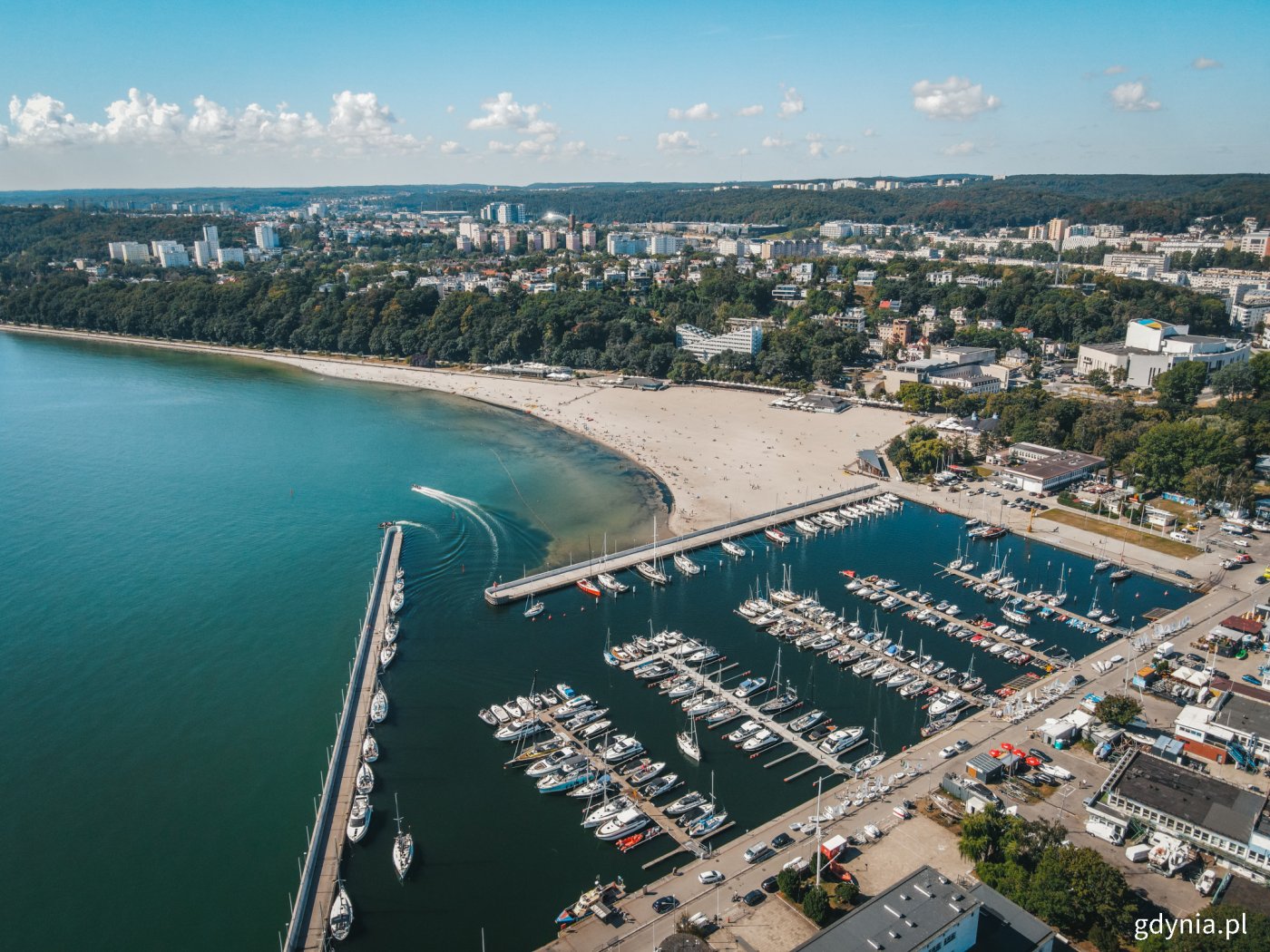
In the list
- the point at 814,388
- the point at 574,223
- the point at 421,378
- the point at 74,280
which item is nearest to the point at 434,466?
the point at 421,378

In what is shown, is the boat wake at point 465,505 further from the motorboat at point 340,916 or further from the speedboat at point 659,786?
the motorboat at point 340,916

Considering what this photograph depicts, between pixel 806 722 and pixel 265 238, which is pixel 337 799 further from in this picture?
pixel 265 238

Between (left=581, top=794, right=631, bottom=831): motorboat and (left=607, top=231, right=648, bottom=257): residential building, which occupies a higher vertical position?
(left=607, top=231, right=648, bottom=257): residential building

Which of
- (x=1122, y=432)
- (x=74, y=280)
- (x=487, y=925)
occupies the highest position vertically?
(x=74, y=280)

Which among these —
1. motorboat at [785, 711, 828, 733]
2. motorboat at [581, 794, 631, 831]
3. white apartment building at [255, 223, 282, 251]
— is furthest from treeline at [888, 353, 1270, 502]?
white apartment building at [255, 223, 282, 251]

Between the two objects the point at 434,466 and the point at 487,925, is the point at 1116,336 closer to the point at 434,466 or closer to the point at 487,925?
the point at 434,466

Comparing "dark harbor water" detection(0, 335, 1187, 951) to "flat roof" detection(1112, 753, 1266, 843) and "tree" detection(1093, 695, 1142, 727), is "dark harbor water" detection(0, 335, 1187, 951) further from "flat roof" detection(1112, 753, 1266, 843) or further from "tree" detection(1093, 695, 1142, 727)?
"flat roof" detection(1112, 753, 1266, 843)
